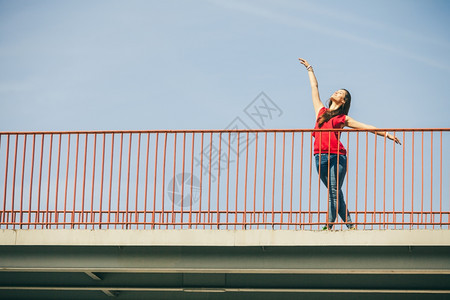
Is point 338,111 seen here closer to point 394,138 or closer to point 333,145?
point 333,145

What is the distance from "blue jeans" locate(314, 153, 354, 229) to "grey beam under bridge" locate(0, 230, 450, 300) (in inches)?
22.1

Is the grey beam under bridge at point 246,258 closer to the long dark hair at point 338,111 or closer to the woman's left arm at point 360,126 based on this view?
the woman's left arm at point 360,126

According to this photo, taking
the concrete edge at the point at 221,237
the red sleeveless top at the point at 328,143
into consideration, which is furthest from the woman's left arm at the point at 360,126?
the concrete edge at the point at 221,237

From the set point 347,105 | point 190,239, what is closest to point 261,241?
point 190,239

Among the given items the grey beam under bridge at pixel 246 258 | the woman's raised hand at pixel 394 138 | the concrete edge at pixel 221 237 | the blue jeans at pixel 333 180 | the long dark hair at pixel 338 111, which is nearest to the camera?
the concrete edge at pixel 221 237

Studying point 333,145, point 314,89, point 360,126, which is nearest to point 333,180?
point 333,145

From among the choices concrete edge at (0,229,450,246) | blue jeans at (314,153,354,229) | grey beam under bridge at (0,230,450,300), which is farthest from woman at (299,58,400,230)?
grey beam under bridge at (0,230,450,300)

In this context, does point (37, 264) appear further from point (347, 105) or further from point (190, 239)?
point (347, 105)

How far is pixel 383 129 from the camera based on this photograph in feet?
40.1

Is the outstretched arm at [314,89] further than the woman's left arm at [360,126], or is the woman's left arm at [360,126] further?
the outstretched arm at [314,89]

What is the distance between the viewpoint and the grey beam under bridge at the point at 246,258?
11539 millimetres

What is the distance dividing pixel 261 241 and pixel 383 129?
7.76 ft

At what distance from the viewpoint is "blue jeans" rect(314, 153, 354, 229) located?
12.0 m

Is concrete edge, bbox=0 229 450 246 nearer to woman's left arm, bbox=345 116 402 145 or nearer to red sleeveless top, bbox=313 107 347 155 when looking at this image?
red sleeveless top, bbox=313 107 347 155
